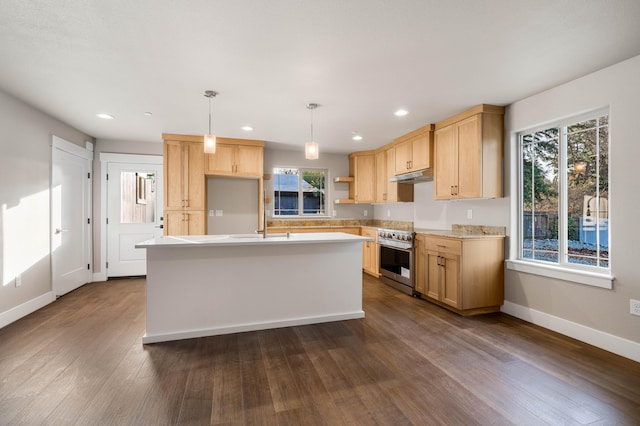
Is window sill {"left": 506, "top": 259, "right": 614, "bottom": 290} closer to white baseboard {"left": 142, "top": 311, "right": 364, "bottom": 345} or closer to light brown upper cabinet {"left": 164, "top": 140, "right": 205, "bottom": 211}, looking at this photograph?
white baseboard {"left": 142, "top": 311, "right": 364, "bottom": 345}

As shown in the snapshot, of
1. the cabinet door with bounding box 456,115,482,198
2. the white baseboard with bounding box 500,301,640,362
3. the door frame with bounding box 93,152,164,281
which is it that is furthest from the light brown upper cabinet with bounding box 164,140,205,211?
the white baseboard with bounding box 500,301,640,362

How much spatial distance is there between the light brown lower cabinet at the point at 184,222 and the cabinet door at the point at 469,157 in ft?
12.9

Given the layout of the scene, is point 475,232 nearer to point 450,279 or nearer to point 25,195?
point 450,279

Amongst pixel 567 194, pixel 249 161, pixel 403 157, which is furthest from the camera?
pixel 249 161

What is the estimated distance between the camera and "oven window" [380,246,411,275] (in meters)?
4.42

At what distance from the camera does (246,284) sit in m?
2.99

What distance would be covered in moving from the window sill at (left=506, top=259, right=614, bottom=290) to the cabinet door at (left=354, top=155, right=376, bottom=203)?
2.96m

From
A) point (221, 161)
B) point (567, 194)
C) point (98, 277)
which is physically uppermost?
point (221, 161)

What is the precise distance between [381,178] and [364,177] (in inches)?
16.3

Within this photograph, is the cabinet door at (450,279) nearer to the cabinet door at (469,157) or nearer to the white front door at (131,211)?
the cabinet door at (469,157)

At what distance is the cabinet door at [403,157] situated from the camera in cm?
479

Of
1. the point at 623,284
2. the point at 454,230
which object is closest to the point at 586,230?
the point at 623,284

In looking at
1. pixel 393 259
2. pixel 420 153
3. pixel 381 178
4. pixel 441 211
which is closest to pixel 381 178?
pixel 381 178

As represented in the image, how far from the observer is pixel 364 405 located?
184 cm
